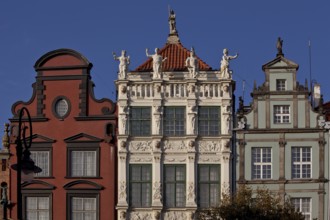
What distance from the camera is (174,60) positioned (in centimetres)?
4481

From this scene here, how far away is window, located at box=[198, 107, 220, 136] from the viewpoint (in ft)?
140

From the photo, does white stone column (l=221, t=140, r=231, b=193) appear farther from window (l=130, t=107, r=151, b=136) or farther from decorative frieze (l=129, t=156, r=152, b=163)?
window (l=130, t=107, r=151, b=136)

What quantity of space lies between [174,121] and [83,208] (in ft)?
20.4

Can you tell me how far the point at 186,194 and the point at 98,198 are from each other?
4367mm

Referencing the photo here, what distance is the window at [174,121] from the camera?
42.7 m

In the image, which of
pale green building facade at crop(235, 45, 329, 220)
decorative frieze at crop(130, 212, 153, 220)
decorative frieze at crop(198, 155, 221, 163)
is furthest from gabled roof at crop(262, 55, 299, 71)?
decorative frieze at crop(130, 212, 153, 220)

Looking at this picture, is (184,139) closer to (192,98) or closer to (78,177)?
(192,98)

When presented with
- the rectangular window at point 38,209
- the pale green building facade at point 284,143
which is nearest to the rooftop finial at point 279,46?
the pale green building facade at point 284,143

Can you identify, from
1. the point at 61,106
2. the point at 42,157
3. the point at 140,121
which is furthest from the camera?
the point at 61,106

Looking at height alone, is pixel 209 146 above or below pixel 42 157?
above

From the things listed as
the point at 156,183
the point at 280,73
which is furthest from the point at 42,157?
the point at 280,73

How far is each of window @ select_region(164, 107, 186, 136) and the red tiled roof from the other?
7.39 ft

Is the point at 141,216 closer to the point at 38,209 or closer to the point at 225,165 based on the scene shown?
the point at 225,165

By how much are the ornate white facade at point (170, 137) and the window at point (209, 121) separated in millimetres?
114
